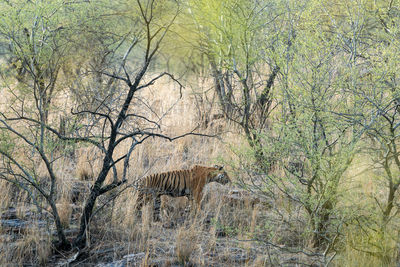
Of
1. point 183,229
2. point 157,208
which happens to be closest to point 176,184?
point 157,208

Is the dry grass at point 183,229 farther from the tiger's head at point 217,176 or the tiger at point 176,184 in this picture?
the tiger's head at point 217,176

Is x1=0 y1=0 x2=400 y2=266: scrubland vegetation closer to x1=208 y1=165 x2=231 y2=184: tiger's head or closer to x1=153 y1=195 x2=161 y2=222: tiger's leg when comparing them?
x1=153 y1=195 x2=161 y2=222: tiger's leg

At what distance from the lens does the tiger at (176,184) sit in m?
4.62

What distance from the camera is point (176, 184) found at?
465 cm

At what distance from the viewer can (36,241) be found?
384 cm

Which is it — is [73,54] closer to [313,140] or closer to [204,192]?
[204,192]

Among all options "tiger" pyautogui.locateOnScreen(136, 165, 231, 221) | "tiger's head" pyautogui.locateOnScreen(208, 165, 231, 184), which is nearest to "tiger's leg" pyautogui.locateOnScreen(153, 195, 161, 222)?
"tiger" pyautogui.locateOnScreen(136, 165, 231, 221)

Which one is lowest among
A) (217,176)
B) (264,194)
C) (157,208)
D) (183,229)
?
(183,229)

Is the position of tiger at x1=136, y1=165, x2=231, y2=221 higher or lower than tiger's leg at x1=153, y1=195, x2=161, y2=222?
higher

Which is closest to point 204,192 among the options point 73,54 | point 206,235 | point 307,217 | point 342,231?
point 206,235

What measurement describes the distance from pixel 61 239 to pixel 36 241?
0.66 feet

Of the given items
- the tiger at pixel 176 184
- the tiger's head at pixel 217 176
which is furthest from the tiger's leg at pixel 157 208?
the tiger's head at pixel 217 176

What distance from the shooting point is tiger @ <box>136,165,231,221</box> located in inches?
182

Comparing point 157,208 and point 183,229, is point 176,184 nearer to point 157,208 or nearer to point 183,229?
point 157,208
